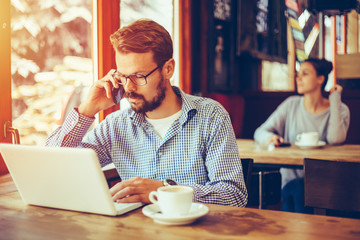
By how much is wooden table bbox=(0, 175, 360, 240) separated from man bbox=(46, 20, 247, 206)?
39 cm

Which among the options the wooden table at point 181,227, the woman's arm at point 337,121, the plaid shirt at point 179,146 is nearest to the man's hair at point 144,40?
the plaid shirt at point 179,146

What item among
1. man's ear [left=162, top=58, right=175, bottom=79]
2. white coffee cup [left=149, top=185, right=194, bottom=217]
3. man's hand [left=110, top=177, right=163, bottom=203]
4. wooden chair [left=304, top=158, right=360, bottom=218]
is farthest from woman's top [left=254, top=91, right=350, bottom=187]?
white coffee cup [left=149, top=185, right=194, bottom=217]

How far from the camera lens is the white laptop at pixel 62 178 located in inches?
41.8

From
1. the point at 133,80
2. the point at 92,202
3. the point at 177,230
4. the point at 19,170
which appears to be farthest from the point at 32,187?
the point at 133,80

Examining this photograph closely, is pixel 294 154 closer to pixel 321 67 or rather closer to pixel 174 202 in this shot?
pixel 321 67

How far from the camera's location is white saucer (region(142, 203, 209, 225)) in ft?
3.33

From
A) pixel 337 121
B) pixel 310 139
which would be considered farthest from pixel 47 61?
pixel 337 121

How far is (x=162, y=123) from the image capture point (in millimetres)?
1720

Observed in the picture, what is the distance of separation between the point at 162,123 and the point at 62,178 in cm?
66

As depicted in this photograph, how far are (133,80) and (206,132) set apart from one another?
36 cm

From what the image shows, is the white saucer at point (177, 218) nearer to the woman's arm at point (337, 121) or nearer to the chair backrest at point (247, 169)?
the chair backrest at point (247, 169)

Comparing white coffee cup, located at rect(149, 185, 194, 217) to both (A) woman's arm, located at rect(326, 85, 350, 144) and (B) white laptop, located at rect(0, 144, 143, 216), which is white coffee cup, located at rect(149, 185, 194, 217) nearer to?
(B) white laptop, located at rect(0, 144, 143, 216)

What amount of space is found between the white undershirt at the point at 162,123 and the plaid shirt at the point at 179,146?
1.2 inches

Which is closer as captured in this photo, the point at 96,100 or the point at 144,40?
the point at 144,40
